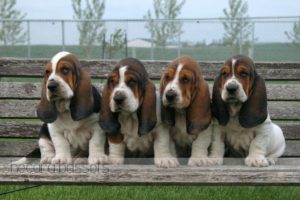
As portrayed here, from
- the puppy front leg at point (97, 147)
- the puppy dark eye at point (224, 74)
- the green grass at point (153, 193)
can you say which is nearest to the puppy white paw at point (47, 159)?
the puppy front leg at point (97, 147)

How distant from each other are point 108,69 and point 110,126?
4.42 feet

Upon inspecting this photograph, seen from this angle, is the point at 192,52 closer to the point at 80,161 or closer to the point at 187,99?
the point at 80,161

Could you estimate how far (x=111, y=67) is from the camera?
198 inches

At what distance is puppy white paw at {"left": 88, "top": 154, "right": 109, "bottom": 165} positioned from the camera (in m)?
3.82

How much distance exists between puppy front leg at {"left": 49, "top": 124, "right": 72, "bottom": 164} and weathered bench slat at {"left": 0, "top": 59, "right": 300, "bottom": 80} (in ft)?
3.60

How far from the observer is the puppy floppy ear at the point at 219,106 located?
3.73m

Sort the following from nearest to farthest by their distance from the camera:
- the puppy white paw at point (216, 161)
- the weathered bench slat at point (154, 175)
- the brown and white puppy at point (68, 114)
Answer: the weathered bench slat at point (154, 175), the brown and white puppy at point (68, 114), the puppy white paw at point (216, 161)

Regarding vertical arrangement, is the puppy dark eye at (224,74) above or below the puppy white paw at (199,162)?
above

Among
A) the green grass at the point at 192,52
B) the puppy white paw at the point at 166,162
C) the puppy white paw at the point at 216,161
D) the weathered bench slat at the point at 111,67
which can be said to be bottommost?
the green grass at the point at 192,52

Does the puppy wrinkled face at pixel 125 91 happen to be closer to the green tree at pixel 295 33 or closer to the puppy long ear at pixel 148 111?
the puppy long ear at pixel 148 111

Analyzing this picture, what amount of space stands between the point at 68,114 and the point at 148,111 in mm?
608

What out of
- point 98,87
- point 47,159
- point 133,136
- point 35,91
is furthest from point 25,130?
point 133,136

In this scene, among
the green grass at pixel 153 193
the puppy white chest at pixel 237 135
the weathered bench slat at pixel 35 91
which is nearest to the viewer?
the puppy white chest at pixel 237 135

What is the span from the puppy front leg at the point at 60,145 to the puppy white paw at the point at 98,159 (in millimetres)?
162
